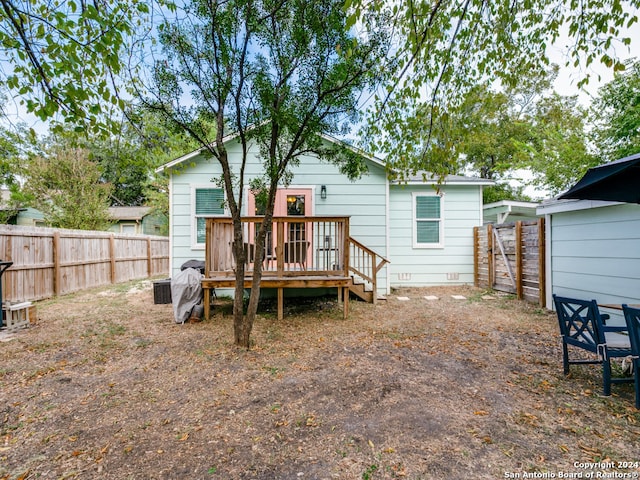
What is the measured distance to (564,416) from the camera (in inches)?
98.3

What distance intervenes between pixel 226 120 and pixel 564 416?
4977 mm

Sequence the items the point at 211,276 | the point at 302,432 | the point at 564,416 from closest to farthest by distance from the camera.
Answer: the point at 302,432, the point at 564,416, the point at 211,276

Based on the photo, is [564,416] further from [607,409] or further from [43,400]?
[43,400]

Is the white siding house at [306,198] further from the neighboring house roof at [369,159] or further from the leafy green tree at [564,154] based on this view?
the leafy green tree at [564,154]

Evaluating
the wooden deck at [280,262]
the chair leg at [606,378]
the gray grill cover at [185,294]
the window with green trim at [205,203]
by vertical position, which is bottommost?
the chair leg at [606,378]

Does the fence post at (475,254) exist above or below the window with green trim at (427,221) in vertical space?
below

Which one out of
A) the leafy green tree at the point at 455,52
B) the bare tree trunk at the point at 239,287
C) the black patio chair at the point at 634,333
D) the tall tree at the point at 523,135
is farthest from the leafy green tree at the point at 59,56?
the black patio chair at the point at 634,333

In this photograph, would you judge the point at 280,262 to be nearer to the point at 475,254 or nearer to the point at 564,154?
the point at 475,254

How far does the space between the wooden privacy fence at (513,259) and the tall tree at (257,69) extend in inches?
201

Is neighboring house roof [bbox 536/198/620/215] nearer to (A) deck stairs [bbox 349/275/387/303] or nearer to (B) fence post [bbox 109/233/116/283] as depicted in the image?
(A) deck stairs [bbox 349/275/387/303]

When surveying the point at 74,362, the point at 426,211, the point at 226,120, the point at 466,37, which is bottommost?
the point at 74,362

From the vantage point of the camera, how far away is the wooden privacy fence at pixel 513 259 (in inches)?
252

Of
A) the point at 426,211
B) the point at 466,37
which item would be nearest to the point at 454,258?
the point at 426,211

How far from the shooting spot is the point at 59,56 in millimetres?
2500
